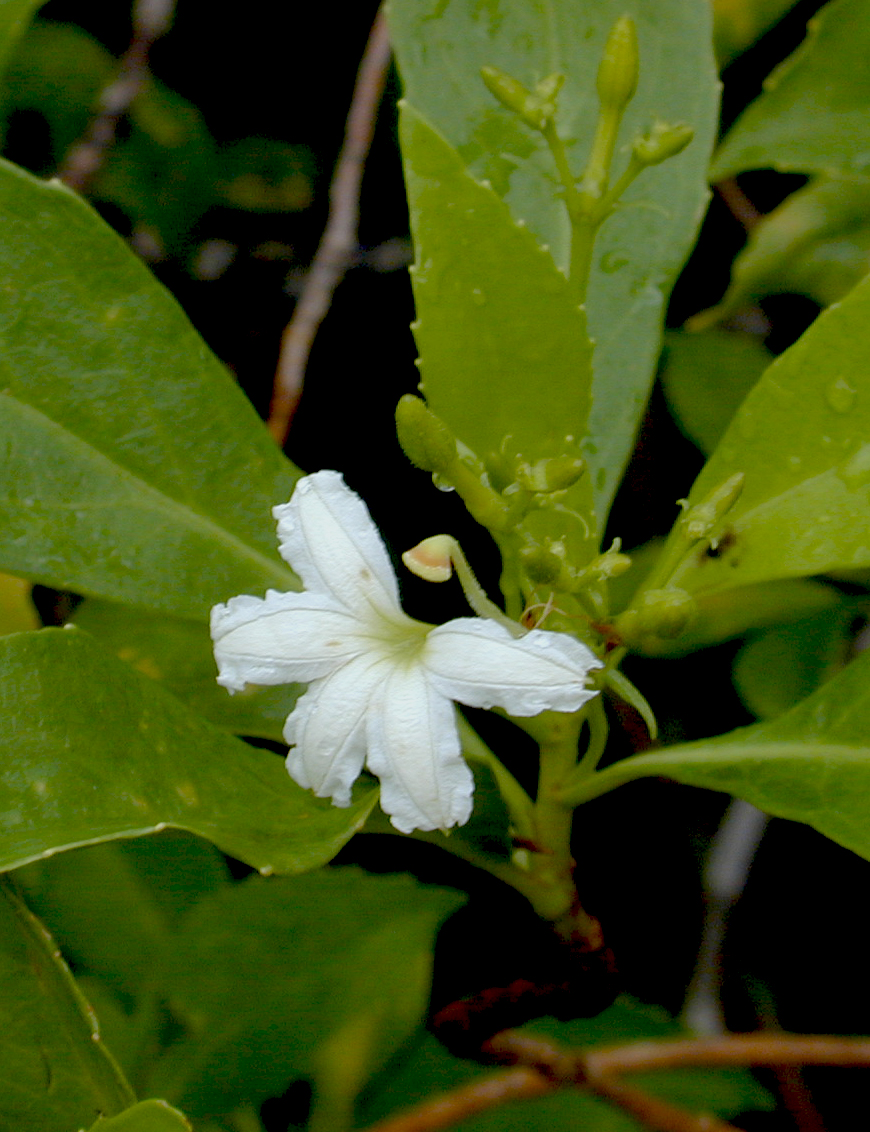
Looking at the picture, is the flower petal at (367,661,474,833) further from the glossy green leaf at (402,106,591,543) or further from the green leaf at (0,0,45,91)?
the green leaf at (0,0,45,91)

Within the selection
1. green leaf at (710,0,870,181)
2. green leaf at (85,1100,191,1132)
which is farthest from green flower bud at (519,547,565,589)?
green leaf at (710,0,870,181)

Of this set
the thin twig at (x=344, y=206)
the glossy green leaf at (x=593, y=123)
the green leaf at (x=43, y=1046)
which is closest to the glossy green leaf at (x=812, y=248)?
the glossy green leaf at (x=593, y=123)

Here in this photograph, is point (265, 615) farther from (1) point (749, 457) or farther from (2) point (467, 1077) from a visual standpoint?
(2) point (467, 1077)

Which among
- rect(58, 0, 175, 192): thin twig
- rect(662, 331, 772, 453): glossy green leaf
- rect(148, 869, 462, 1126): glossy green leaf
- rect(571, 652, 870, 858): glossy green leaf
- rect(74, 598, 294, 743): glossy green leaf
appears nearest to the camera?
rect(571, 652, 870, 858): glossy green leaf

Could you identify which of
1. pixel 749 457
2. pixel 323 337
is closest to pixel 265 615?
pixel 749 457

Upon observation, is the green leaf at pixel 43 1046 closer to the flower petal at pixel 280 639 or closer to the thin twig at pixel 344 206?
the flower petal at pixel 280 639

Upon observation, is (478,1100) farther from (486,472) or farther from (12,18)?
(12,18)
